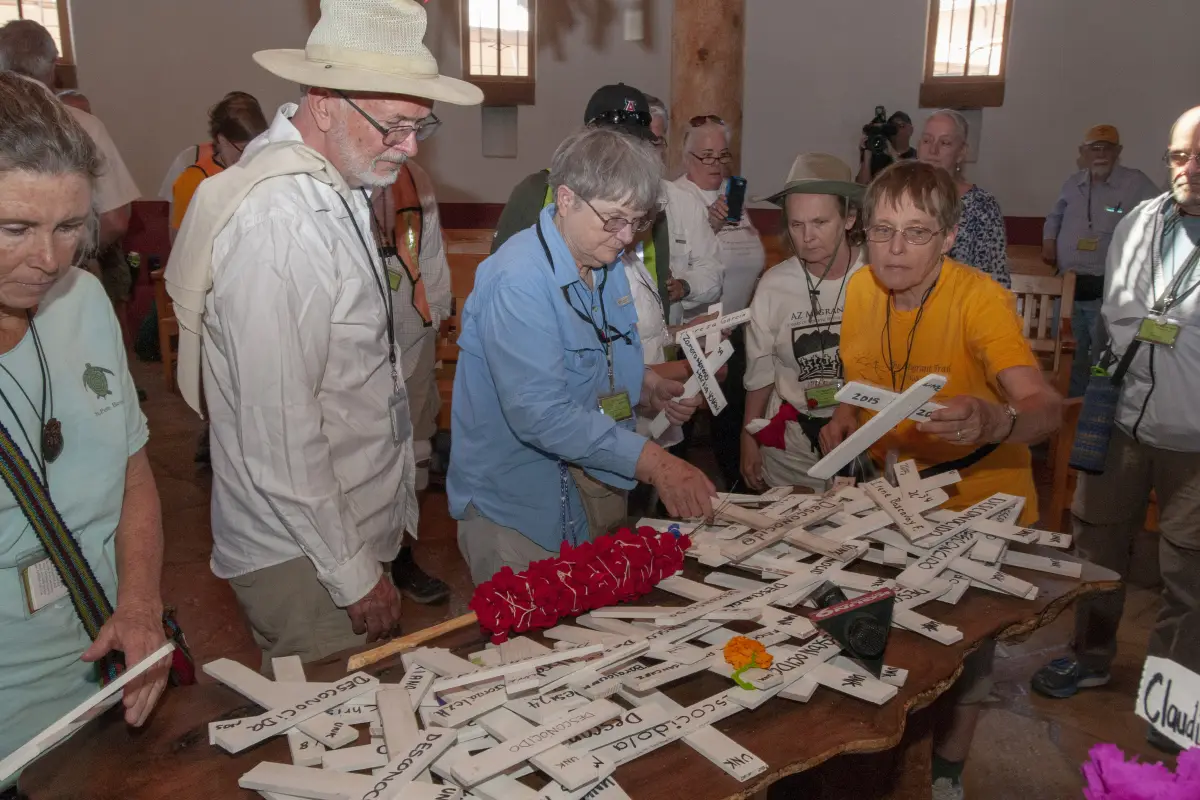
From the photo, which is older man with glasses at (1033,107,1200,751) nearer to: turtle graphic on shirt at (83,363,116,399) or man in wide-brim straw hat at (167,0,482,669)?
man in wide-brim straw hat at (167,0,482,669)

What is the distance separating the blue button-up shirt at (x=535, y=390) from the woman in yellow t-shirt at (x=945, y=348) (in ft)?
2.53

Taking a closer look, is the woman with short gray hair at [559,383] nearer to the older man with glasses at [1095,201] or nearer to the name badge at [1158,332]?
the name badge at [1158,332]

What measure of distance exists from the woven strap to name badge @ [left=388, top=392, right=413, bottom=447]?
791mm

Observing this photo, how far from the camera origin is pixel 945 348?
2.87 metres

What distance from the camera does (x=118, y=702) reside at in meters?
1.81

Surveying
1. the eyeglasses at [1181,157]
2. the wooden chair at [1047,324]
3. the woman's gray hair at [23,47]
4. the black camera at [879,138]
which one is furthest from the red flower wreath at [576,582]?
the black camera at [879,138]

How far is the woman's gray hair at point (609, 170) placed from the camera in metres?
2.47

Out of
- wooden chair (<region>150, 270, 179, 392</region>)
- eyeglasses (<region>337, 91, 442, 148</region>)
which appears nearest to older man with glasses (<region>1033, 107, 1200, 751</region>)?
eyeglasses (<region>337, 91, 442, 148</region>)

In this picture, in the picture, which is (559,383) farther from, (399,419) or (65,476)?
(65,476)

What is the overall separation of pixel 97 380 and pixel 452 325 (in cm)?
414

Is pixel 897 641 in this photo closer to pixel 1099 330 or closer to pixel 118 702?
pixel 118 702

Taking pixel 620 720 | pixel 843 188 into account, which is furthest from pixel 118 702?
pixel 843 188

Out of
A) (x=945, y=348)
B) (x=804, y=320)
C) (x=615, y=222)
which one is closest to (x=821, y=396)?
(x=804, y=320)

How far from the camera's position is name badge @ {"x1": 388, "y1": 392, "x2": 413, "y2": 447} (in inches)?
98.2
